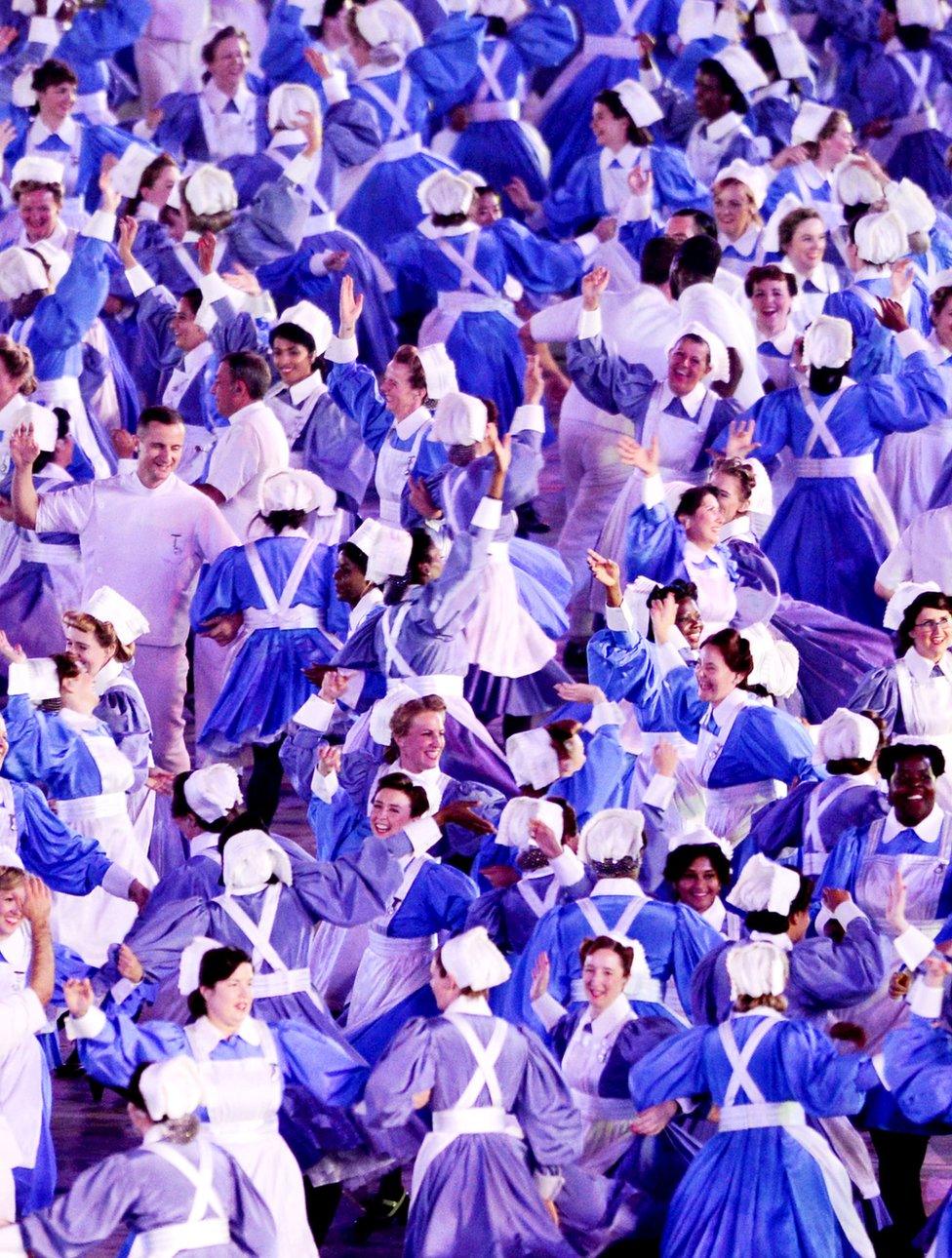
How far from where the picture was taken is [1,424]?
1102 cm

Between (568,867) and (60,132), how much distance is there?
5791mm

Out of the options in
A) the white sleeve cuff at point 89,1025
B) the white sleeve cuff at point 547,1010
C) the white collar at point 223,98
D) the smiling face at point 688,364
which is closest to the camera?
the white sleeve cuff at point 89,1025

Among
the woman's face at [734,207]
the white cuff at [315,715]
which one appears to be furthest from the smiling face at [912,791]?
the woman's face at [734,207]

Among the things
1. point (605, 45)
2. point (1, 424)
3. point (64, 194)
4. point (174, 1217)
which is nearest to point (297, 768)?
point (1, 424)

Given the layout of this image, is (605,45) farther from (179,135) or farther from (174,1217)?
(174,1217)

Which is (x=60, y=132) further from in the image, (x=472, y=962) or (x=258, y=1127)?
(x=258, y=1127)

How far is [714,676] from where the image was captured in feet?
31.6

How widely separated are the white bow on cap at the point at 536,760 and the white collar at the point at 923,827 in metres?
1.05

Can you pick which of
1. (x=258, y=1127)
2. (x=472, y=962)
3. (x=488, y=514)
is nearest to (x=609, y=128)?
(x=488, y=514)

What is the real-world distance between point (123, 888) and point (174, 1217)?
171 centimetres

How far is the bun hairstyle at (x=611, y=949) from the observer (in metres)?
8.25

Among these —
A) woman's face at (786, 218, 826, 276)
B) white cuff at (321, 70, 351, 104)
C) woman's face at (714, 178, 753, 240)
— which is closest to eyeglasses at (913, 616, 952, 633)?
woman's face at (786, 218, 826, 276)

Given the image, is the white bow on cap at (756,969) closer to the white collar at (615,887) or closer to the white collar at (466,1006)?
the white collar at (466,1006)

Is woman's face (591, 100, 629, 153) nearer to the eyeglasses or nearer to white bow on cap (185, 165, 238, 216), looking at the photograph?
white bow on cap (185, 165, 238, 216)
